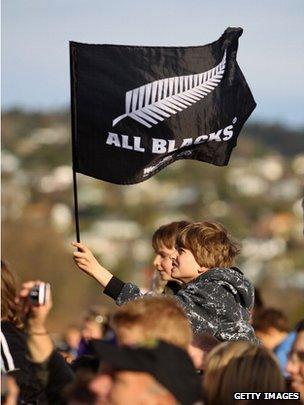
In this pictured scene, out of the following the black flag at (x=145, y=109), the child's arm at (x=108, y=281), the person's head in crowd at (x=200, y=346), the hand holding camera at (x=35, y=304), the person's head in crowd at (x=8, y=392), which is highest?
the black flag at (x=145, y=109)

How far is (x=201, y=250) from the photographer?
7.45 metres

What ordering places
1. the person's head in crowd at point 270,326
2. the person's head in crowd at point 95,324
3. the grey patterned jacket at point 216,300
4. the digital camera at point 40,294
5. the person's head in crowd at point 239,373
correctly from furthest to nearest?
the person's head in crowd at point 270,326 → the person's head in crowd at point 95,324 → the digital camera at point 40,294 → the grey patterned jacket at point 216,300 → the person's head in crowd at point 239,373

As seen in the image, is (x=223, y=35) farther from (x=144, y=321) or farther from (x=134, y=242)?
(x=134, y=242)

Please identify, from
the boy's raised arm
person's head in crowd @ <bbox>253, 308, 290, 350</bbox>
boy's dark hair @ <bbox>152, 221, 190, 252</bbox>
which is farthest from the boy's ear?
person's head in crowd @ <bbox>253, 308, 290, 350</bbox>

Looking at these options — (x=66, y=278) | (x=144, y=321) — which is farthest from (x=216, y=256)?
(x=66, y=278)

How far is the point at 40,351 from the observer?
7.85m

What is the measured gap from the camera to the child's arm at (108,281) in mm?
7312

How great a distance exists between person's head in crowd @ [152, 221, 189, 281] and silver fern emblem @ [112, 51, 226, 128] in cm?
53

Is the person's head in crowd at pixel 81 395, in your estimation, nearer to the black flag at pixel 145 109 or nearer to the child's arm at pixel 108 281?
the child's arm at pixel 108 281

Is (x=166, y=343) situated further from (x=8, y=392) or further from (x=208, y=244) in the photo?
(x=208, y=244)

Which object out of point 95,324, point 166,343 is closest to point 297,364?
point 166,343

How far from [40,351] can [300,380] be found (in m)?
1.31

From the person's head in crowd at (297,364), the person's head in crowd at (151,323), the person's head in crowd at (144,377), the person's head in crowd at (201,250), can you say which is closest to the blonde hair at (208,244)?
the person's head in crowd at (201,250)

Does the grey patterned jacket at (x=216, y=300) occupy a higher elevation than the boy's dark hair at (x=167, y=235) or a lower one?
lower
